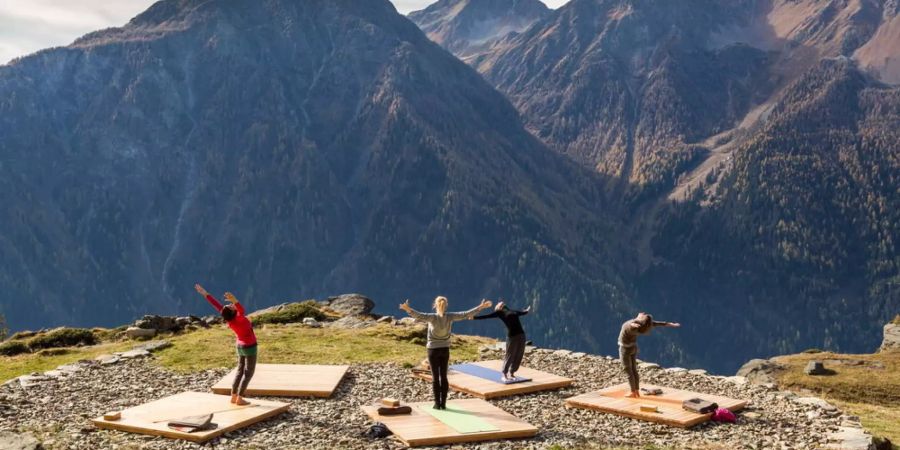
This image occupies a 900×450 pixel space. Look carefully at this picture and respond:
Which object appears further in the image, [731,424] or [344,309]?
[344,309]

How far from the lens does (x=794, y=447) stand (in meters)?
24.9

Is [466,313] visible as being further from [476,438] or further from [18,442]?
[18,442]

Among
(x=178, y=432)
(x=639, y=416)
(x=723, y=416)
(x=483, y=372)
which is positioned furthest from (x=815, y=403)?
(x=178, y=432)

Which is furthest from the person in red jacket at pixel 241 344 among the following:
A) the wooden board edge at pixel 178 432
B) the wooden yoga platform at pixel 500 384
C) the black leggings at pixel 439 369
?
the wooden yoga platform at pixel 500 384

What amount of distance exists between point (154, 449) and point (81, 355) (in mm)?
23017

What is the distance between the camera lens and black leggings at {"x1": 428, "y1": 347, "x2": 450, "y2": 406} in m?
27.7

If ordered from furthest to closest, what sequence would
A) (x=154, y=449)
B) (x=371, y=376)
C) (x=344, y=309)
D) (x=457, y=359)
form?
(x=344, y=309), (x=457, y=359), (x=371, y=376), (x=154, y=449)

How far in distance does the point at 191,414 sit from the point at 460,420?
9185 millimetres

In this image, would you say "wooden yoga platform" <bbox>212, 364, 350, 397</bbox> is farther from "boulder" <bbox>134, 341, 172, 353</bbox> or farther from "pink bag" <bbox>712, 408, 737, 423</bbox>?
"pink bag" <bbox>712, 408, 737, 423</bbox>

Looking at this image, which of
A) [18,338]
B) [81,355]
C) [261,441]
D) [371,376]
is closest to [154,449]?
[261,441]

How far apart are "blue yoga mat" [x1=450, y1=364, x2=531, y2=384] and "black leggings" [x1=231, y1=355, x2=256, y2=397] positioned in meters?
10.9

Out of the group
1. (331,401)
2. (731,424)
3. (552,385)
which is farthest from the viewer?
(552,385)

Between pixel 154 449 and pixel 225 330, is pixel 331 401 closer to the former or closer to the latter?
pixel 154 449

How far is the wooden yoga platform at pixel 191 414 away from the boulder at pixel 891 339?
69370 millimetres
